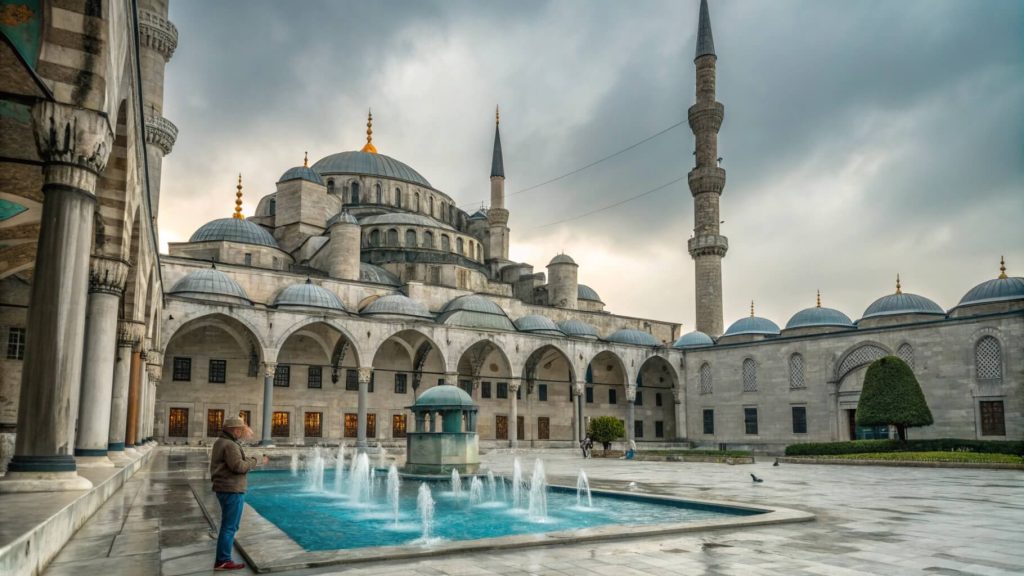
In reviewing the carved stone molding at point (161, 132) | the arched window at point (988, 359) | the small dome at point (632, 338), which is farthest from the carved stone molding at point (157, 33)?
the arched window at point (988, 359)

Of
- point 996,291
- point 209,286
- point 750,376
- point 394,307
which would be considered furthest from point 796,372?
point 209,286

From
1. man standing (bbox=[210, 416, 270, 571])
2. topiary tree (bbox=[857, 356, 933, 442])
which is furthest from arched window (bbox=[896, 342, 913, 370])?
man standing (bbox=[210, 416, 270, 571])

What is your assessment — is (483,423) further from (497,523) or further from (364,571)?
(364,571)

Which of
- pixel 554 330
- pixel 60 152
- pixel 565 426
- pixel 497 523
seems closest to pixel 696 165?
pixel 554 330

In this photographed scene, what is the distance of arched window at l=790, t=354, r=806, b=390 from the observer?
29.0 meters

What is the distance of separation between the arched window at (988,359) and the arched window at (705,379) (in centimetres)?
1099

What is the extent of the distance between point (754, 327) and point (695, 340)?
2968 millimetres

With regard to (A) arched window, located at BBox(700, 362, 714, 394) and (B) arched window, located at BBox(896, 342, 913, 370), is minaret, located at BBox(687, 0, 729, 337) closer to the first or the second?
(A) arched window, located at BBox(700, 362, 714, 394)

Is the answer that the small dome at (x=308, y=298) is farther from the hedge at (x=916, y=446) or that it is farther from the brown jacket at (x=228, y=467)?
the brown jacket at (x=228, y=467)

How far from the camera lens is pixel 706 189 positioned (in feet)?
115

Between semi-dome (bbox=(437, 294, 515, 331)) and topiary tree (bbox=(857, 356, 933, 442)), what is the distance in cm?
1348

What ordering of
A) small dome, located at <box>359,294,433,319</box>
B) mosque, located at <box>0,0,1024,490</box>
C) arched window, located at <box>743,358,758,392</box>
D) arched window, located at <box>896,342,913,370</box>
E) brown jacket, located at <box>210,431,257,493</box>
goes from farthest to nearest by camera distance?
arched window, located at <box>743,358,758,392</box>
small dome, located at <box>359,294,433,319</box>
arched window, located at <box>896,342,913,370</box>
mosque, located at <box>0,0,1024,490</box>
brown jacket, located at <box>210,431,257,493</box>

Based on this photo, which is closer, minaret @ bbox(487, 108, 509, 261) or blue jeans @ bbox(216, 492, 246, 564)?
blue jeans @ bbox(216, 492, 246, 564)

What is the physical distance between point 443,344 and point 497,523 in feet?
63.7
